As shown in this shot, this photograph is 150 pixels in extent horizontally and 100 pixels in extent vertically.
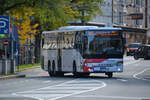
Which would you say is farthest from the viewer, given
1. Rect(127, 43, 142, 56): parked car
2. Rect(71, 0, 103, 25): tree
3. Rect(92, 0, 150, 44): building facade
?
Rect(92, 0, 150, 44): building facade

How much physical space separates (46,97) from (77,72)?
13.7 meters

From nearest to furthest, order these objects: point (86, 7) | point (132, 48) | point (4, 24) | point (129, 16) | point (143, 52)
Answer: point (4, 24), point (86, 7), point (143, 52), point (132, 48), point (129, 16)

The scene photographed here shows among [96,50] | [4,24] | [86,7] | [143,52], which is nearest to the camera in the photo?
[96,50]

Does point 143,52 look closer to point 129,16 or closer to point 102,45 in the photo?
point 129,16

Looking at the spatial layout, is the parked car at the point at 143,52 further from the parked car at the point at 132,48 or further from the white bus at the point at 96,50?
the white bus at the point at 96,50

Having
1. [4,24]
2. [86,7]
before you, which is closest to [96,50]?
[4,24]

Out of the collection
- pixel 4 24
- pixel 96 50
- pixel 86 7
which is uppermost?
pixel 86 7

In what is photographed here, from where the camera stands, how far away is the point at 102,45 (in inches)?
1203

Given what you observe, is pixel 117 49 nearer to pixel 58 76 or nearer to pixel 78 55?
pixel 78 55

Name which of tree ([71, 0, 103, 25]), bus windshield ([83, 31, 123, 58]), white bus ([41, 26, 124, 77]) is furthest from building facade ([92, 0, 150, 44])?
bus windshield ([83, 31, 123, 58])

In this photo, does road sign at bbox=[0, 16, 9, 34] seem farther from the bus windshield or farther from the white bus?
the bus windshield

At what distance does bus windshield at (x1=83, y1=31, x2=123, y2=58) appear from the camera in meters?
30.4

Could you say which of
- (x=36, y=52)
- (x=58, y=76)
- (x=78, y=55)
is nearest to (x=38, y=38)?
(x=36, y=52)

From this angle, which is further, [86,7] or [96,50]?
[86,7]
